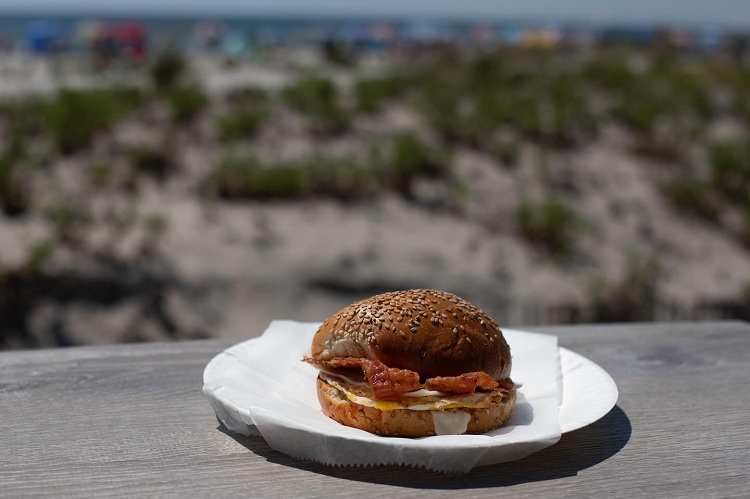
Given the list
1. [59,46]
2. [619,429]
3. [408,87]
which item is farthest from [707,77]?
[59,46]

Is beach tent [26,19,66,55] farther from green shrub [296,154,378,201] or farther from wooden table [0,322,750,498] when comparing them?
wooden table [0,322,750,498]

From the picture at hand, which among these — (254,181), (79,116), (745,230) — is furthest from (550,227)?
(79,116)

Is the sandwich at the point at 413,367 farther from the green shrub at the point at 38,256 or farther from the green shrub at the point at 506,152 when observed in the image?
the green shrub at the point at 506,152

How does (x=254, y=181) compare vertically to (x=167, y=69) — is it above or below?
below

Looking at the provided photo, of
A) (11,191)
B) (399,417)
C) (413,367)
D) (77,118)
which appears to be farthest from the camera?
(77,118)

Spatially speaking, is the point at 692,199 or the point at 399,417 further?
the point at 692,199

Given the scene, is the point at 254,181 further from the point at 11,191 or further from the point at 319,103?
the point at 319,103

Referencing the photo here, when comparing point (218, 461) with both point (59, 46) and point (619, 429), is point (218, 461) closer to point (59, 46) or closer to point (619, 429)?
point (619, 429)

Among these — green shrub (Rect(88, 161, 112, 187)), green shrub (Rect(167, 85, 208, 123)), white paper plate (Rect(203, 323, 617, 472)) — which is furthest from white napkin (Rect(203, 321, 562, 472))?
green shrub (Rect(167, 85, 208, 123))
